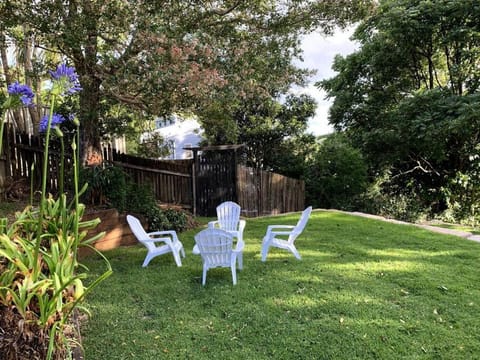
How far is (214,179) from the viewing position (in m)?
8.09

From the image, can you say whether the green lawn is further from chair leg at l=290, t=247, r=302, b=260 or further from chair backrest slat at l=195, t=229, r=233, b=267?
chair backrest slat at l=195, t=229, r=233, b=267

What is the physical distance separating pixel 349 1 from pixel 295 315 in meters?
5.94

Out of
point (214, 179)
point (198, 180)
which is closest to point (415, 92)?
point (214, 179)

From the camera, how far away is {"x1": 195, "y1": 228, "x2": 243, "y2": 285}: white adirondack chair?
142 inches

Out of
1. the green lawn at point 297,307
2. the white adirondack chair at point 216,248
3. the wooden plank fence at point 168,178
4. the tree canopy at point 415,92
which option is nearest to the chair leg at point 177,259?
the green lawn at point 297,307

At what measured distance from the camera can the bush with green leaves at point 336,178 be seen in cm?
1031

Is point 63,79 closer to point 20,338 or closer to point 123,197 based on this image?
point 20,338

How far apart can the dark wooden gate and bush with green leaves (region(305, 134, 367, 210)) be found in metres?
3.70

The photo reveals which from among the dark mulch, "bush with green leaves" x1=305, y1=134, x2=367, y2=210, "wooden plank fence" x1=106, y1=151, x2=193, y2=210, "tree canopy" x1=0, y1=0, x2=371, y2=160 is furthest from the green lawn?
"bush with green leaves" x1=305, y1=134, x2=367, y2=210

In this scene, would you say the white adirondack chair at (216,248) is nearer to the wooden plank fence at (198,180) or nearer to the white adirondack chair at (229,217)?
the white adirondack chair at (229,217)

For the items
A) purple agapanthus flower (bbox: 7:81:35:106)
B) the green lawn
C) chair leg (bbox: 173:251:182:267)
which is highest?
purple agapanthus flower (bbox: 7:81:35:106)

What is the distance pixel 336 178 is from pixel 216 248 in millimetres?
7634

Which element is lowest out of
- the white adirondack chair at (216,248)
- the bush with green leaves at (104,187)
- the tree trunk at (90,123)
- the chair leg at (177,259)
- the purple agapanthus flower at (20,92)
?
the chair leg at (177,259)

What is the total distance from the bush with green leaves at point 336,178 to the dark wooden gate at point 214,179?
3703mm
